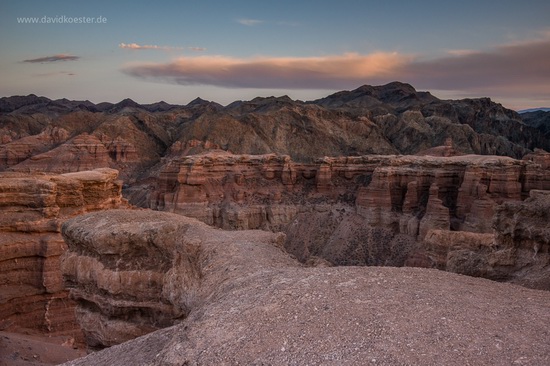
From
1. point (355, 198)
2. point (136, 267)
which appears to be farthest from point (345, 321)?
point (355, 198)

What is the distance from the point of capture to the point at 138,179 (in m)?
72.2

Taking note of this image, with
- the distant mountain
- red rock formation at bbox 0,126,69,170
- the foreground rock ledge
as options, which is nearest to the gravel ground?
the foreground rock ledge

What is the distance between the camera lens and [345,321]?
723 centimetres

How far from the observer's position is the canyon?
735cm

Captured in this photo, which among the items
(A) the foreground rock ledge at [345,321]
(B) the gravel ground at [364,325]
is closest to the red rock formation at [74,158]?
(A) the foreground rock ledge at [345,321]

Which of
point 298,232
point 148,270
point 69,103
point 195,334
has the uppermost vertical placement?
point 69,103

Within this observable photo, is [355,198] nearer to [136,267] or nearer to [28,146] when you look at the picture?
[136,267]

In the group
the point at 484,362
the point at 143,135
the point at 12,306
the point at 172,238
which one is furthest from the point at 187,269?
the point at 143,135

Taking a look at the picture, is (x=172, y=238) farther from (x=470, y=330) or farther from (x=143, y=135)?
(x=143, y=135)

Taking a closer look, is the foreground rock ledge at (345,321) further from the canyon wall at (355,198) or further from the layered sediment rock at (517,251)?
the canyon wall at (355,198)

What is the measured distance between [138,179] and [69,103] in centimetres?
10281

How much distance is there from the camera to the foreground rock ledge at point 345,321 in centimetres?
645

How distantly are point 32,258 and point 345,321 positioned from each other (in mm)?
21774

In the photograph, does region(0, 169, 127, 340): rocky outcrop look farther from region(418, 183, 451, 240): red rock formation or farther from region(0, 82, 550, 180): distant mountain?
region(0, 82, 550, 180): distant mountain
